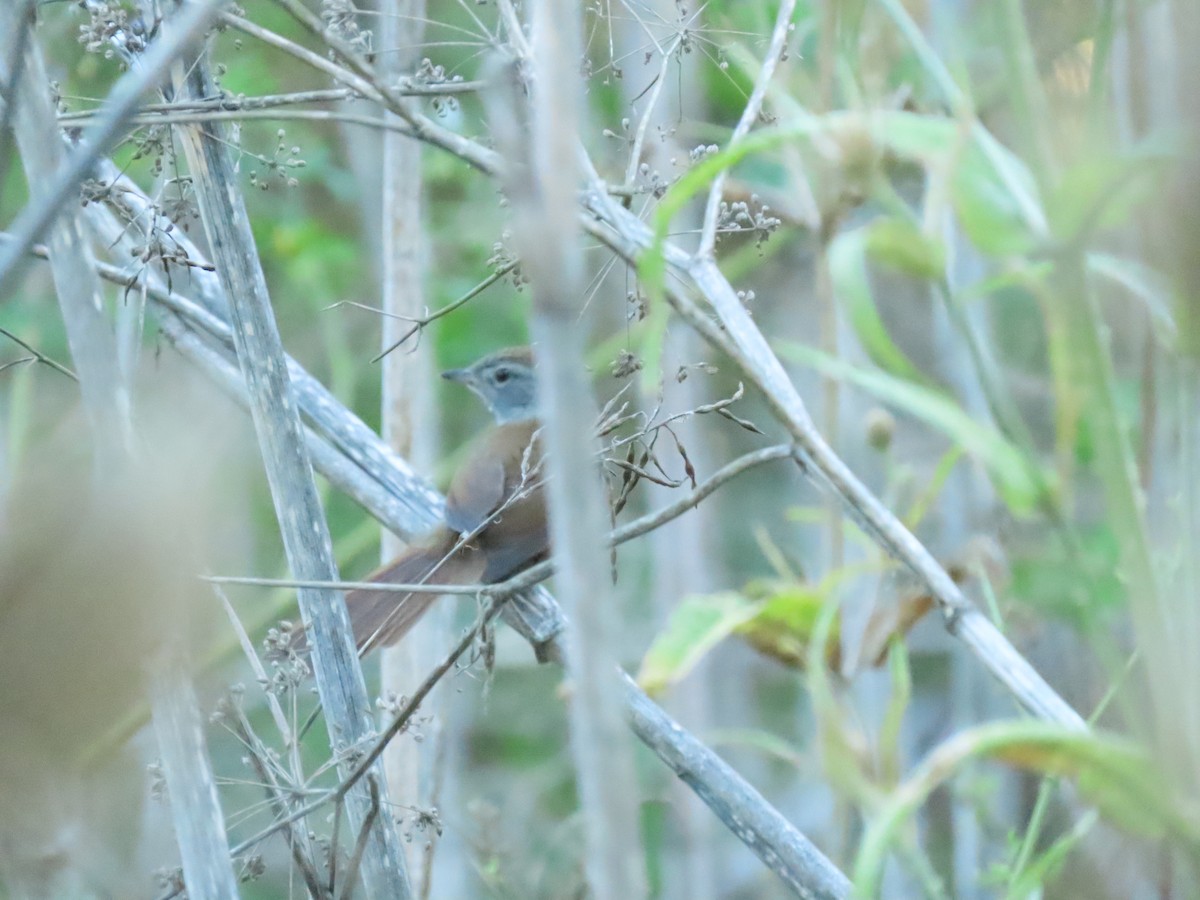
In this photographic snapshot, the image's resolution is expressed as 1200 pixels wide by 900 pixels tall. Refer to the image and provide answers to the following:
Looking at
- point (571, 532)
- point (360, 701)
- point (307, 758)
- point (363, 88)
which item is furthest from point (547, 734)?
point (571, 532)

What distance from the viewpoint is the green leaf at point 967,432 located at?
1.74 ft

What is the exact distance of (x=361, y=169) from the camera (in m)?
3.12

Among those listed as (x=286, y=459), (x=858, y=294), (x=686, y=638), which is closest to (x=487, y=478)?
(x=686, y=638)

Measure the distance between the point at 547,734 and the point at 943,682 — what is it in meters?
1.33

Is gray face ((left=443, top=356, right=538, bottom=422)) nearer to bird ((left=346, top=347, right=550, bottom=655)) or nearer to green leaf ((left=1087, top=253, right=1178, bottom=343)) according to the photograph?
bird ((left=346, top=347, right=550, bottom=655))

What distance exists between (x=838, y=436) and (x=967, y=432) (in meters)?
1.27

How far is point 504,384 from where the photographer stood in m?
2.97

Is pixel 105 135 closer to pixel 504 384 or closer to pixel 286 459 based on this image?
pixel 286 459

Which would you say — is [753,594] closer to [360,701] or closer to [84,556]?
[360,701]

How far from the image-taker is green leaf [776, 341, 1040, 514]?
1.74 ft

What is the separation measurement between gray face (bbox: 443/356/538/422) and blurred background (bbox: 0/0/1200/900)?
217 millimetres

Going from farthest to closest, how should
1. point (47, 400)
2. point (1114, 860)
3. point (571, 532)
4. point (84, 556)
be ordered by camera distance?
point (47, 400) < point (1114, 860) < point (84, 556) < point (571, 532)

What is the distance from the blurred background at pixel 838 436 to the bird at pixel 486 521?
7.4 inches

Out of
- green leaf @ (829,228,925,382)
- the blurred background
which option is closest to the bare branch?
the blurred background
